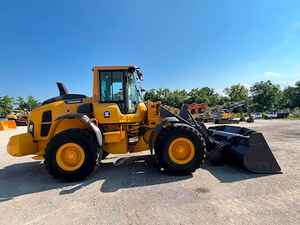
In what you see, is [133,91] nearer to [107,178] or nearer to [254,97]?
[107,178]

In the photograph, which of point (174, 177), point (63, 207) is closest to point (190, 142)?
point (174, 177)

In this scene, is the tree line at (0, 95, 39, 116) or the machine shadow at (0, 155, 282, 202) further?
the tree line at (0, 95, 39, 116)

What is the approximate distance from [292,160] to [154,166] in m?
3.81

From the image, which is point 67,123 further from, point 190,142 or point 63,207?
point 190,142

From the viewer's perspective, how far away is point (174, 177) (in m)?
4.75

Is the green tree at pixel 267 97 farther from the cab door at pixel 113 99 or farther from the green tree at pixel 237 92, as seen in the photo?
the cab door at pixel 113 99

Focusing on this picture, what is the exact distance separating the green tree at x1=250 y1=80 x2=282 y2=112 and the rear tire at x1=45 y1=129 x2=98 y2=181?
6656cm

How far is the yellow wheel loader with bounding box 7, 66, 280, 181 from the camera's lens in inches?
189

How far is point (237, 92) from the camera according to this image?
70875 millimetres

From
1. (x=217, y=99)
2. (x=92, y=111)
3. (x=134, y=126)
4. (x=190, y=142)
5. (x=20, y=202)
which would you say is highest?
(x=217, y=99)

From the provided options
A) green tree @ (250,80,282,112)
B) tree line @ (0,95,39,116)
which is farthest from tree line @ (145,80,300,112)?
tree line @ (0,95,39,116)

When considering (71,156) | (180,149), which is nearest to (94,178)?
(71,156)

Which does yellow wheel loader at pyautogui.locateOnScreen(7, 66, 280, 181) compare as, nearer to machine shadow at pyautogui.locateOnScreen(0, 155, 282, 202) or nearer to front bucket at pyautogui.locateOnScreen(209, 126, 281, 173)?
front bucket at pyautogui.locateOnScreen(209, 126, 281, 173)

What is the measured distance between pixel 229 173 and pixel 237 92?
2829 inches
